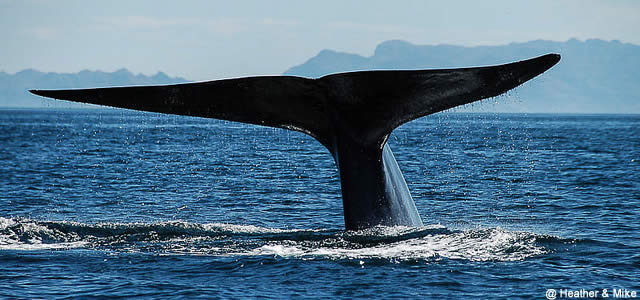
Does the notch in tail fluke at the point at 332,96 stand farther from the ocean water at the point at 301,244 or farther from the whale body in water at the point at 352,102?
the ocean water at the point at 301,244

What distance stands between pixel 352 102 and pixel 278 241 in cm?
285

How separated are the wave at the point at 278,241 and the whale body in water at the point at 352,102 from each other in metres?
0.34

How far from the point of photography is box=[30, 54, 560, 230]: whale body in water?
6.48 m

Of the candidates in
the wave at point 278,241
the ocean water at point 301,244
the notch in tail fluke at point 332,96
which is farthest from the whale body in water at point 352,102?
the ocean water at point 301,244

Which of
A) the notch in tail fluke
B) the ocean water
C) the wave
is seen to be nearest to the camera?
the notch in tail fluke

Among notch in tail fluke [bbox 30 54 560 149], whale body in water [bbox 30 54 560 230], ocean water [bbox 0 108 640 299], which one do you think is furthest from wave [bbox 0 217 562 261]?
notch in tail fluke [bbox 30 54 560 149]

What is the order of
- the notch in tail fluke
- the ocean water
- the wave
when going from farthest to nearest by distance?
the wave < the ocean water < the notch in tail fluke

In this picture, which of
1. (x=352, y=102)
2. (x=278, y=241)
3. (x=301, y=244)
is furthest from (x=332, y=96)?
(x=278, y=241)

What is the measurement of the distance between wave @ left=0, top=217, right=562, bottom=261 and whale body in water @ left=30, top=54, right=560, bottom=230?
1.13ft

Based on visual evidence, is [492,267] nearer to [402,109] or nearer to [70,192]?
[402,109]

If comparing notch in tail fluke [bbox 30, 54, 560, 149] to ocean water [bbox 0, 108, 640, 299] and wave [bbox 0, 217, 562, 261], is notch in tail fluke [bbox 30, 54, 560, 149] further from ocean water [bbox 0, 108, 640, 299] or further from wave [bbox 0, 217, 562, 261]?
ocean water [bbox 0, 108, 640, 299]

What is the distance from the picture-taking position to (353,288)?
7.30 meters

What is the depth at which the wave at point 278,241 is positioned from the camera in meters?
8.44

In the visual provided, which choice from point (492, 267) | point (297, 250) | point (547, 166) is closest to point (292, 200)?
point (297, 250)
